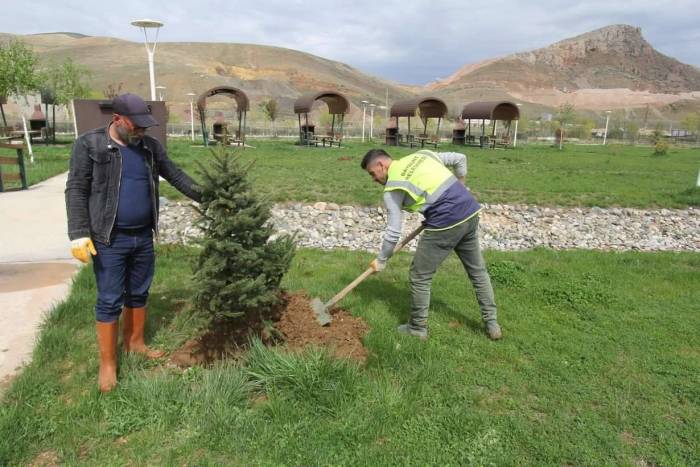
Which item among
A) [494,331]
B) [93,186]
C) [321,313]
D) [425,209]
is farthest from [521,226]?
[93,186]

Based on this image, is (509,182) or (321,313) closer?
(321,313)

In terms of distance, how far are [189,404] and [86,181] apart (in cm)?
164

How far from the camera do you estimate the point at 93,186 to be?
2973 millimetres

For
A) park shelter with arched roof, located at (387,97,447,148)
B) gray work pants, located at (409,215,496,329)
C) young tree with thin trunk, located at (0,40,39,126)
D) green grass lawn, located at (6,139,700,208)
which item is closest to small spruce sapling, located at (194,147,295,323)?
gray work pants, located at (409,215,496,329)

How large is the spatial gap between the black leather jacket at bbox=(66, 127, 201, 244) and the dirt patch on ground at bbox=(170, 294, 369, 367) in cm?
112

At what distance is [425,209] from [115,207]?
239 centimetres

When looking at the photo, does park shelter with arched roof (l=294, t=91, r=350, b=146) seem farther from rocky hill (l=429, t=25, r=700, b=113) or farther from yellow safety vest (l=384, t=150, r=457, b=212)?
rocky hill (l=429, t=25, r=700, b=113)

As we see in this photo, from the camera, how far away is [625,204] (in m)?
11.2

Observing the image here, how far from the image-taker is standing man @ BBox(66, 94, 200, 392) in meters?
2.92

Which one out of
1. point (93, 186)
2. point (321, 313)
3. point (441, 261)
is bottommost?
point (321, 313)

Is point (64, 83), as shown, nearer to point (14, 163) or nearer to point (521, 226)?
point (14, 163)

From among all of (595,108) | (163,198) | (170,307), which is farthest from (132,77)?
(595,108)

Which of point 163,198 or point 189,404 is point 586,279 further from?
point 163,198

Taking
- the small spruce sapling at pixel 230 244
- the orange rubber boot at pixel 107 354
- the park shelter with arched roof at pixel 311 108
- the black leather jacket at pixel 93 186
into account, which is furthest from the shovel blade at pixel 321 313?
the park shelter with arched roof at pixel 311 108
